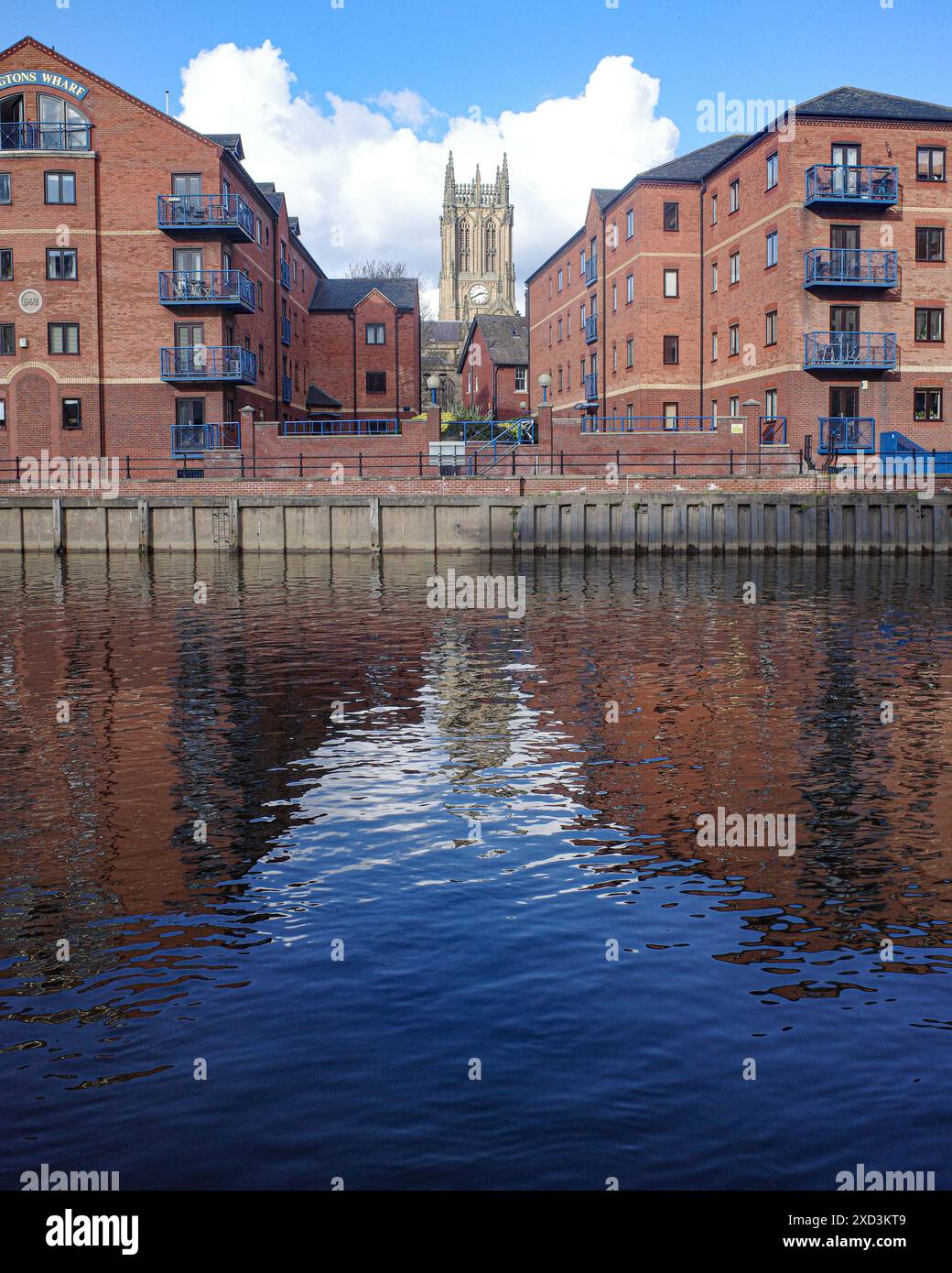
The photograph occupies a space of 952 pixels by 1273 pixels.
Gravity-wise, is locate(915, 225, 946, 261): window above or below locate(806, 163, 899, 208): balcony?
below

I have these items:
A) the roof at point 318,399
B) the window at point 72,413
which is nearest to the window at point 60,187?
the window at point 72,413

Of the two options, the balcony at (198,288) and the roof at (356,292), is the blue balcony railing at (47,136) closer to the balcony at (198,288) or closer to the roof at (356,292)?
the balcony at (198,288)

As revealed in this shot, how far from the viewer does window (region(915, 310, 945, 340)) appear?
42812 mm

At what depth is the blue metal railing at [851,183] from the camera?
41.3m

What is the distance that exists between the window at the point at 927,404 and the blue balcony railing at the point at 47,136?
31283 mm

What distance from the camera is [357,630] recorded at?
2084 centimetres

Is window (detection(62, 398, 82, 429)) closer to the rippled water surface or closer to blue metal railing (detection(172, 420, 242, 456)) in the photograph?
blue metal railing (detection(172, 420, 242, 456))

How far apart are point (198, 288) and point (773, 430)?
21367 millimetres

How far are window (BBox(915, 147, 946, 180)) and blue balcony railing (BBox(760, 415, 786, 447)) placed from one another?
9.61m

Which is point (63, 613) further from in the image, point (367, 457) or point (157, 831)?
point (367, 457)

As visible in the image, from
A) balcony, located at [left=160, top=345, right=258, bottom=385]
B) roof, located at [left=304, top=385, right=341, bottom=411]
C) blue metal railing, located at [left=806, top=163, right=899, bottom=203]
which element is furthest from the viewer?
roof, located at [left=304, top=385, right=341, bottom=411]

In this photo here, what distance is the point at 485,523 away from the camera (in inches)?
→ 1495

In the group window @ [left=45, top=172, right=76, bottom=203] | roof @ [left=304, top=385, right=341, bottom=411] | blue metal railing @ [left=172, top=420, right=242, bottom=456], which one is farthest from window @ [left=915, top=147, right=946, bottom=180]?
roof @ [left=304, top=385, right=341, bottom=411]

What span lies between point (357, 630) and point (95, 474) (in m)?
25.2
